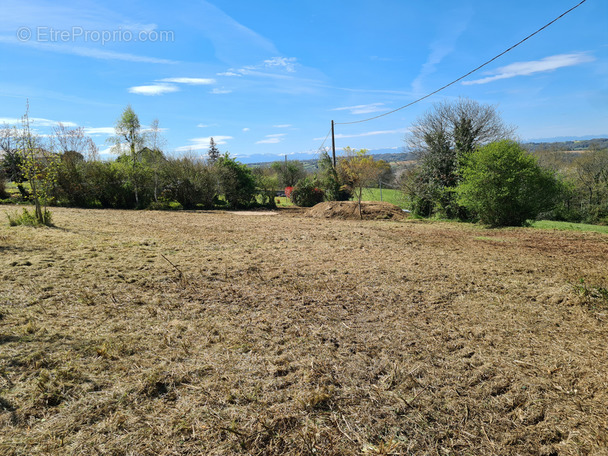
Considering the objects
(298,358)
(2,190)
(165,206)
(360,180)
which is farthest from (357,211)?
(2,190)

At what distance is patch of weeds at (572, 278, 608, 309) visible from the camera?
14.7 ft

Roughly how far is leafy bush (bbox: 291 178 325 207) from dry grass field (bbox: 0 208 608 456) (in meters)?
17.3

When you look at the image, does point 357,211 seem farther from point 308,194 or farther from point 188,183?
point 188,183

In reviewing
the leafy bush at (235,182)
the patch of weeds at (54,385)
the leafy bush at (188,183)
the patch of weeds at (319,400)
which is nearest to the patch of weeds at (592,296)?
the patch of weeds at (319,400)

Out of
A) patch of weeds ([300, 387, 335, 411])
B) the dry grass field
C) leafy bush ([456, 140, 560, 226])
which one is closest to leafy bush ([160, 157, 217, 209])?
leafy bush ([456, 140, 560, 226])

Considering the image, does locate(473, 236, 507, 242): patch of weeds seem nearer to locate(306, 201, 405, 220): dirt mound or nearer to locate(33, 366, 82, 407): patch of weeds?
locate(306, 201, 405, 220): dirt mound

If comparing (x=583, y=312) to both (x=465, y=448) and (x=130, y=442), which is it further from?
(x=130, y=442)

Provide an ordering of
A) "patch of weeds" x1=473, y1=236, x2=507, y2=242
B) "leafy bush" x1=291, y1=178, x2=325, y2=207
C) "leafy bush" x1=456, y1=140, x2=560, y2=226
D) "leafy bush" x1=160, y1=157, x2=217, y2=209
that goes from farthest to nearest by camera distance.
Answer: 1. "leafy bush" x1=291, y1=178, x2=325, y2=207
2. "leafy bush" x1=160, y1=157, x2=217, y2=209
3. "leafy bush" x1=456, y1=140, x2=560, y2=226
4. "patch of weeds" x1=473, y1=236, x2=507, y2=242

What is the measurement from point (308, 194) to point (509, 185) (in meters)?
13.5

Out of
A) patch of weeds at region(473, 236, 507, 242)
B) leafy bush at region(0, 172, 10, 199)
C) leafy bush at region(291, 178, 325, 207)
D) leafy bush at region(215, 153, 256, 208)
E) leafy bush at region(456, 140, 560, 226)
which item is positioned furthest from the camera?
leafy bush at region(291, 178, 325, 207)

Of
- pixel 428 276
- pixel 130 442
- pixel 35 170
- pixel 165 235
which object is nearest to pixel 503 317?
pixel 428 276

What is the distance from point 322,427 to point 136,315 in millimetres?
2782

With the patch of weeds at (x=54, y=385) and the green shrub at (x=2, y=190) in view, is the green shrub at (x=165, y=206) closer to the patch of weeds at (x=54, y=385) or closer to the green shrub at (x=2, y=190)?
the green shrub at (x=2, y=190)

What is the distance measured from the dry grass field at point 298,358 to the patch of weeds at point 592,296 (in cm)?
3
